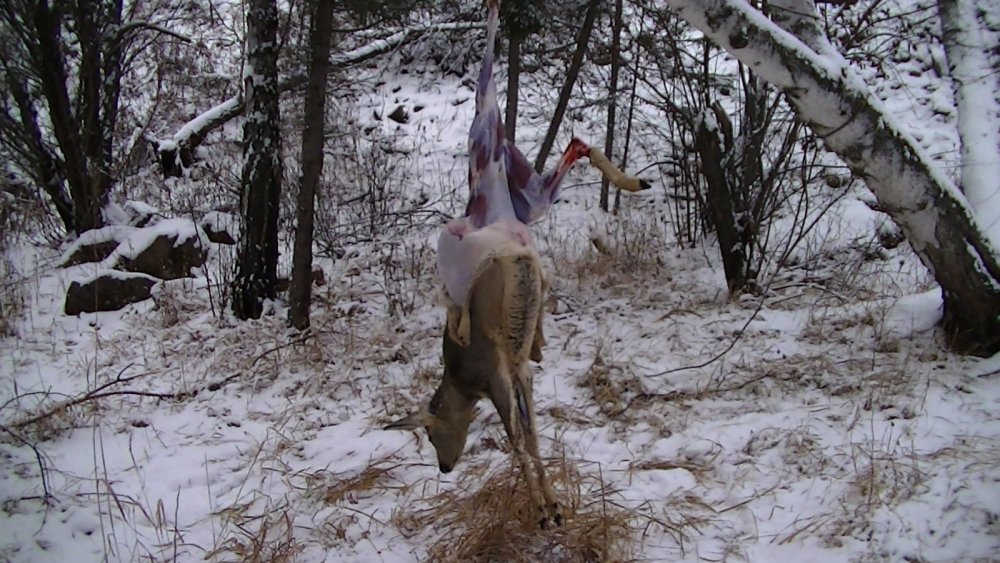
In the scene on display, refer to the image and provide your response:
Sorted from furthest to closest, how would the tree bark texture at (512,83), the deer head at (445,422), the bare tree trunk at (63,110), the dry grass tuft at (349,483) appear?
the bare tree trunk at (63,110) → the tree bark texture at (512,83) → the dry grass tuft at (349,483) → the deer head at (445,422)

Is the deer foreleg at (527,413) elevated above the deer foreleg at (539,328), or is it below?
below

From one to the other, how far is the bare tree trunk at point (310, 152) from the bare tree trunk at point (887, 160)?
252 cm

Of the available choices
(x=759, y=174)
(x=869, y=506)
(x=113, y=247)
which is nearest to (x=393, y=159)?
(x=113, y=247)

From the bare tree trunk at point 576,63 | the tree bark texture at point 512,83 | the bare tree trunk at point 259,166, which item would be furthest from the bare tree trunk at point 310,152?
the bare tree trunk at point 576,63

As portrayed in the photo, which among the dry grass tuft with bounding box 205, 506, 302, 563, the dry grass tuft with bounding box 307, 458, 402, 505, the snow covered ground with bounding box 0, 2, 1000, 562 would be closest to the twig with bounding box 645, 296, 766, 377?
the snow covered ground with bounding box 0, 2, 1000, 562

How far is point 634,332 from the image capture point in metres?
5.69

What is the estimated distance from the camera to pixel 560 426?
14.0 ft

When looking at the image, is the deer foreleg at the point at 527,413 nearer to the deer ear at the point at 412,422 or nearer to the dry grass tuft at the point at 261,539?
the deer ear at the point at 412,422

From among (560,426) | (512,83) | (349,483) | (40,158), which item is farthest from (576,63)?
Result: (40,158)

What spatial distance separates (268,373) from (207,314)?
162cm

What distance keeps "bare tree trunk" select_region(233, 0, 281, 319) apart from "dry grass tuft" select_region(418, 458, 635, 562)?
355 cm

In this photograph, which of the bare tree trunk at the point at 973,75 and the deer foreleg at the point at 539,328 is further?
the bare tree trunk at the point at 973,75

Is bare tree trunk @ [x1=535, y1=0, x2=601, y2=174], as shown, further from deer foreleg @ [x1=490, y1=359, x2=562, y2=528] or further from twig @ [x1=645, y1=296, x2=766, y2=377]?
deer foreleg @ [x1=490, y1=359, x2=562, y2=528]

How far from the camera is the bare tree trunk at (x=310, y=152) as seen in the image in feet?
17.3
